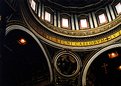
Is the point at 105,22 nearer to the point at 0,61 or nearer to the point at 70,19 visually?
the point at 70,19

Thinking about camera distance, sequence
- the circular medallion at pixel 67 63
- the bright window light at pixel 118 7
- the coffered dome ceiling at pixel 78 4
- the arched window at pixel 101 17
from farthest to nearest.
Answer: the coffered dome ceiling at pixel 78 4, the arched window at pixel 101 17, the bright window light at pixel 118 7, the circular medallion at pixel 67 63

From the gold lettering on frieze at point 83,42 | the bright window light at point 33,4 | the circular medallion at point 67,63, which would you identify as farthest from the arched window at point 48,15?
the circular medallion at point 67,63

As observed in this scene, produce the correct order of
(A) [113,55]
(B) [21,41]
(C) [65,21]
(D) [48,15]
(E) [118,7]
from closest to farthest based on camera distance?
1. (B) [21,41]
2. (A) [113,55]
3. (E) [118,7]
4. (D) [48,15]
5. (C) [65,21]

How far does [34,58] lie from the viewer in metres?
19.2

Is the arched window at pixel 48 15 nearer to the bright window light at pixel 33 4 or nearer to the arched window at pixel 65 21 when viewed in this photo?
the arched window at pixel 65 21

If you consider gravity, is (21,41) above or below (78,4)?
below

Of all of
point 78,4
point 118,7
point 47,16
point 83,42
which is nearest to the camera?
point 83,42

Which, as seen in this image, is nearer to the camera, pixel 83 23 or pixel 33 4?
pixel 33 4

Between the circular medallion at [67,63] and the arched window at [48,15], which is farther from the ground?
the arched window at [48,15]

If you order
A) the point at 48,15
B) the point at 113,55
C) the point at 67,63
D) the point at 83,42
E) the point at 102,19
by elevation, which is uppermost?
the point at 48,15

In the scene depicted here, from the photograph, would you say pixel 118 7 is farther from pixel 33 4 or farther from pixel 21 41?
pixel 21 41

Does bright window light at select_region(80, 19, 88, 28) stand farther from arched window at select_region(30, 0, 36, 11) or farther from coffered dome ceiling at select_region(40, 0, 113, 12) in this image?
arched window at select_region(30, 0, 36, 11)

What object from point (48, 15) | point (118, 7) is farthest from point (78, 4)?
point (118, 7)

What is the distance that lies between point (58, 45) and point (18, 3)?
447cm
